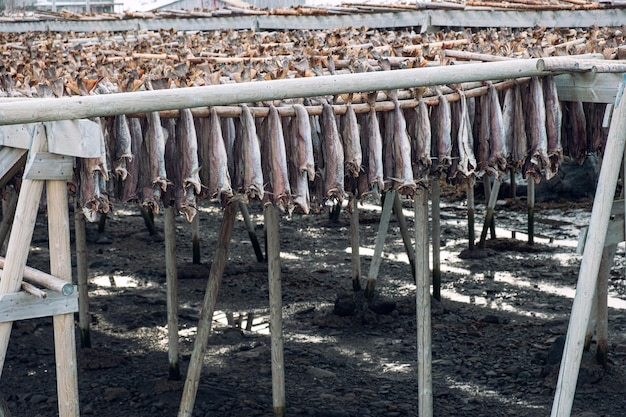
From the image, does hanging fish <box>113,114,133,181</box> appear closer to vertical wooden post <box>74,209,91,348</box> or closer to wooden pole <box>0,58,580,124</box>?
wooden pole <box>0,58,580,124</box>

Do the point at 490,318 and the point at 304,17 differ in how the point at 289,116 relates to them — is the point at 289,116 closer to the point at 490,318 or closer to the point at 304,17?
the point at 490,318

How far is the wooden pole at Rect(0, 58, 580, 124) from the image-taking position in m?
4.80

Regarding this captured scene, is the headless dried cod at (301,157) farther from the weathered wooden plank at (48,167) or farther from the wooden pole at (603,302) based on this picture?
the wooden pole at (603,302)

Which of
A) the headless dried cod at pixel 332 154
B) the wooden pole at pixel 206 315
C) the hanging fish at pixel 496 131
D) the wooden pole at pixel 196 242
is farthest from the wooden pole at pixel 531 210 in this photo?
the headless dried cod at pixel 332 154

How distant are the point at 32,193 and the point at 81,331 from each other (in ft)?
17.2

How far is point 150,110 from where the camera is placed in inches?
202

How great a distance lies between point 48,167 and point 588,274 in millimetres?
2932

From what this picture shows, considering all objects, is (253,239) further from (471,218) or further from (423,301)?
(423,301)

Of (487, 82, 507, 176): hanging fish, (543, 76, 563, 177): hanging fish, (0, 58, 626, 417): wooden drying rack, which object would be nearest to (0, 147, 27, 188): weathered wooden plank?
(0, 58, 626, 417): wooden drying rack

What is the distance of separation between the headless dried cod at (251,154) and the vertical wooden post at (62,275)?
1.06 metres

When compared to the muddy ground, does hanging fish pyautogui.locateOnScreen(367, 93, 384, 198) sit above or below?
above

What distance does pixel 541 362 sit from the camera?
30.7ft

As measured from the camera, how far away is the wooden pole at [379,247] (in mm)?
10719

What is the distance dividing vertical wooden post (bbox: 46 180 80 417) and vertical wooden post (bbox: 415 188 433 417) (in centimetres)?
244
